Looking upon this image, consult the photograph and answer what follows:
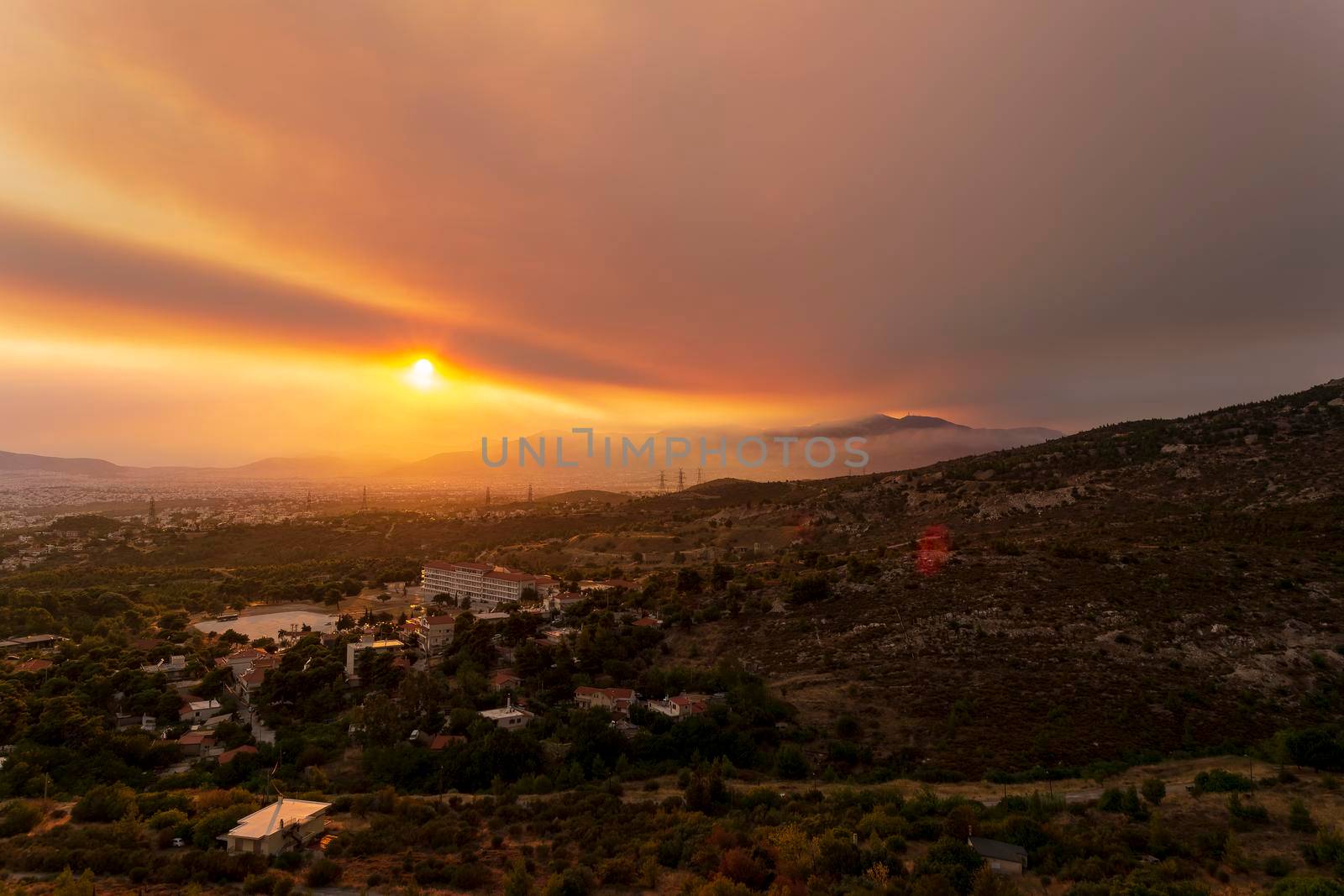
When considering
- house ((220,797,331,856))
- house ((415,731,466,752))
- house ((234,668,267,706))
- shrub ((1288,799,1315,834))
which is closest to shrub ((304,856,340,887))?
house ((220,797,331,856))

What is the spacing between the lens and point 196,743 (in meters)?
26.6

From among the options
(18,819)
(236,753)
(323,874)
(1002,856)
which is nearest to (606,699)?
(236,753)

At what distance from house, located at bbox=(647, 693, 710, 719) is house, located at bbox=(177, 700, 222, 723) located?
2217cm

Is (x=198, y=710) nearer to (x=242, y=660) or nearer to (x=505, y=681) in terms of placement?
(x=242, y=660)

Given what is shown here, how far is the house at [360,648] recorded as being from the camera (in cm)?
3475

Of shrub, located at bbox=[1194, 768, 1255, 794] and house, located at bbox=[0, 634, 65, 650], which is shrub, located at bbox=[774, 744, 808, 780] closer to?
shrub, located at bbox=[1194, 768, 1255, 794]

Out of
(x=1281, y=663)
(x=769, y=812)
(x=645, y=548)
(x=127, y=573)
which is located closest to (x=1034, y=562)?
(x=1281, y=663)

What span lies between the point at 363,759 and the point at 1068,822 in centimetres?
2422

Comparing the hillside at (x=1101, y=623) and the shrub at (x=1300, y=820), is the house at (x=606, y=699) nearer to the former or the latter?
the hillside at (x=1101, y=623)

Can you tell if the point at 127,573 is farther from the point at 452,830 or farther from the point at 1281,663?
the point at 1281,663

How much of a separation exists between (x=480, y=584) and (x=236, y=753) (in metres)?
33.7

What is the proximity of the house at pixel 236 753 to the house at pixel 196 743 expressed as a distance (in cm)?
145

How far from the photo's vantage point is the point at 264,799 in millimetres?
19719

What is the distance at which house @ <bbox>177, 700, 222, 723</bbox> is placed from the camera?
30641mm
